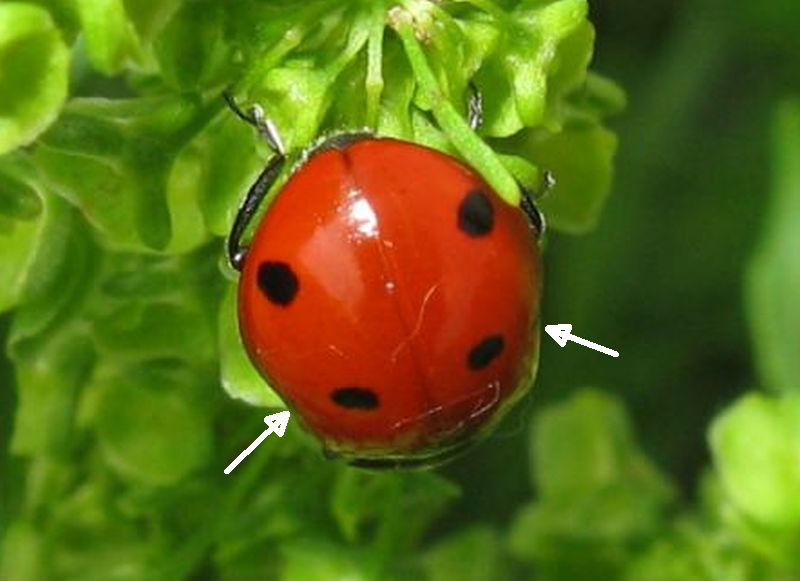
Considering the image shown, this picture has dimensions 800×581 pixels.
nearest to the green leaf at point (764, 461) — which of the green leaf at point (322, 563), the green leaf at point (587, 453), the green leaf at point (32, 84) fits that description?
the green leaf at point (587, 453)

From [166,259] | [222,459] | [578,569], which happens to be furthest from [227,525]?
[578,569]

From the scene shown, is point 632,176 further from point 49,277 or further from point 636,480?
point 49,277

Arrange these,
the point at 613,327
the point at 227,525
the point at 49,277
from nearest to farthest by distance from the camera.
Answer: the point at 49,277 < the point at 227,525 < the point at 613,327

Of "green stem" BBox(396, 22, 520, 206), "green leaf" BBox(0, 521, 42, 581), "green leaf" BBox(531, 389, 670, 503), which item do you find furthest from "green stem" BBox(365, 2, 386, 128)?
"green leaf" BBox(531, 389, 670, 503)

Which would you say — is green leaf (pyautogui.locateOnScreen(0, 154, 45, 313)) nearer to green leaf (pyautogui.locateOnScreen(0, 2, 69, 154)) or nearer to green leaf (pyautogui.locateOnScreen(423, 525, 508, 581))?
green leaf (pyautogui.locateOnScreen(0, 2, 69, 154))

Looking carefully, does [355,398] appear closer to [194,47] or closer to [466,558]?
[194,47]

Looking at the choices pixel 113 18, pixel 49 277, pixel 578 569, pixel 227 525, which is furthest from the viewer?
pixel 578 569
